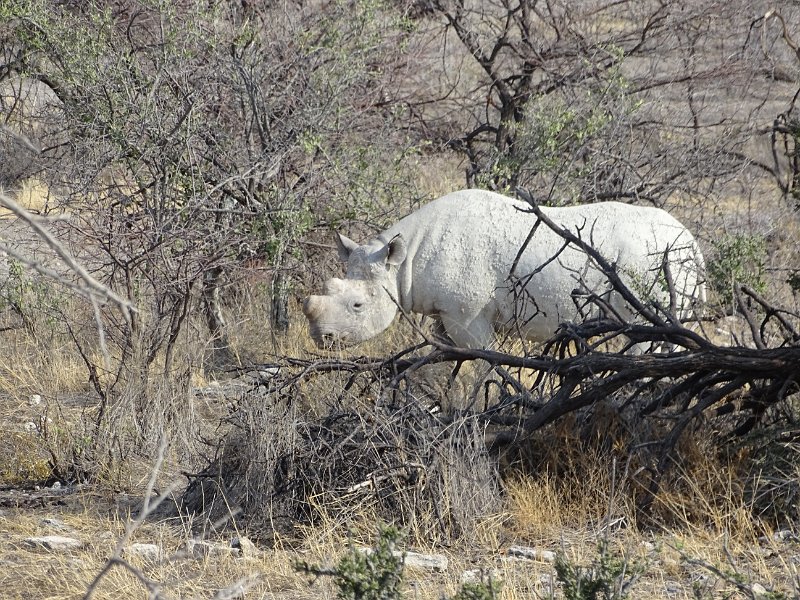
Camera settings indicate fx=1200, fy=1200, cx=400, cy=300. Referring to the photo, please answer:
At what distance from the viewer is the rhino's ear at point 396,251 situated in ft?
25.1

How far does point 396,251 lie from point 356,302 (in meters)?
0.50

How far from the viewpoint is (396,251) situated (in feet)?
25.3

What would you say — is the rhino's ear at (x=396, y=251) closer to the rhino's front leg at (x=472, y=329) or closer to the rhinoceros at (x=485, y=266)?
the rhinoceros at (x=485, y=266)

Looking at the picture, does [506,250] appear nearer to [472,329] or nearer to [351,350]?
[472,329]

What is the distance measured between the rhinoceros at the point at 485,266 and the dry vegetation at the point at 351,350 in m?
0.38

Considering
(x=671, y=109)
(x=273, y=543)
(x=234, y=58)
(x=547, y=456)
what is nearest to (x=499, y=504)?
(x=547, y=456)

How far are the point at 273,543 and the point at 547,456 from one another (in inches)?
54.7

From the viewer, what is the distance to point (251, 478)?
19.2ft

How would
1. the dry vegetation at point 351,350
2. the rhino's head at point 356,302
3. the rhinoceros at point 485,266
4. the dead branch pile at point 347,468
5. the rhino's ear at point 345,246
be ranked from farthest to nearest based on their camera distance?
the rhino's ear at point 345,246 < the rhino's head at point 356,302 < the rhinoceros at point 485,266 < the dead branch pile at point 347,468 < the dry vegetation at point 351,350

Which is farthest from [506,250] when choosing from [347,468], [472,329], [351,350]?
[347,468]

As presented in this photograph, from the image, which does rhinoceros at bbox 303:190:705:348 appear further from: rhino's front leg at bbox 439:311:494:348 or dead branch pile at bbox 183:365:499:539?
dead branch pile at bbox 183:365:499:539

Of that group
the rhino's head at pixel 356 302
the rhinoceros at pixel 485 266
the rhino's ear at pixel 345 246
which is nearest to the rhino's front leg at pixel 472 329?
the rhinoceros at pixel 485 266

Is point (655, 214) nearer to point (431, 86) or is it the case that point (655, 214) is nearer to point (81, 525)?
point (81, 525)

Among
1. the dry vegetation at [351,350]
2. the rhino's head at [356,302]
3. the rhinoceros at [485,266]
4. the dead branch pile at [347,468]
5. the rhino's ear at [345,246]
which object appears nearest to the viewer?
the dry vegetation at [351,350]
